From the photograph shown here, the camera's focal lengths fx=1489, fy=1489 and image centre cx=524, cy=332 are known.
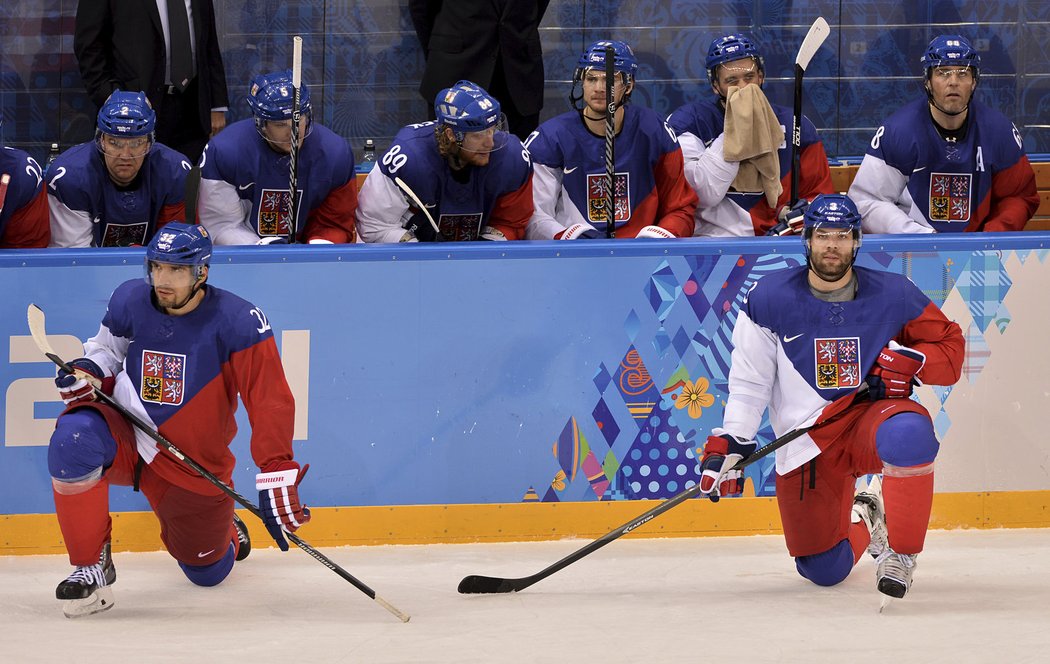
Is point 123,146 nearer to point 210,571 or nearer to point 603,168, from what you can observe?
point 210,571

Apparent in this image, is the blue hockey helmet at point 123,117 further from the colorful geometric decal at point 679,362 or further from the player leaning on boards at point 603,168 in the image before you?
the colorful geometric decal at point 679,362

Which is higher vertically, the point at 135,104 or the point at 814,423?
the point at 135,104

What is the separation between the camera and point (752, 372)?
155 inches

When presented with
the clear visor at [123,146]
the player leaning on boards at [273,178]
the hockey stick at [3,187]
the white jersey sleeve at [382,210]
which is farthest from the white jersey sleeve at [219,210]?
the hockey stick at [3,187]

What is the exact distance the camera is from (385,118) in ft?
21.1

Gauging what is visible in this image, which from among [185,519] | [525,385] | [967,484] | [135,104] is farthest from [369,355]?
[967,484]

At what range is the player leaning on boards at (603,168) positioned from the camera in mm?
5090

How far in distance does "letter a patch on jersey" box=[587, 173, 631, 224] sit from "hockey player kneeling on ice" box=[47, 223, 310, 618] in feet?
5.16

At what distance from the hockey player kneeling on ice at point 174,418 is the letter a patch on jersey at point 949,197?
7.94 feet

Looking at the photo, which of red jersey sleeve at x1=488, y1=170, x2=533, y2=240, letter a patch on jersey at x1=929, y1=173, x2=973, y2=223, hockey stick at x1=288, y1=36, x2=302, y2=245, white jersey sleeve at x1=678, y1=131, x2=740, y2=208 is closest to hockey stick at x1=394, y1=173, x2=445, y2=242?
red jersey sleeve at x1=488, y1=170, x2=533, y2=240

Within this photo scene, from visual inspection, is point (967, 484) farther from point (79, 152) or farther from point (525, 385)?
point (79, 152)

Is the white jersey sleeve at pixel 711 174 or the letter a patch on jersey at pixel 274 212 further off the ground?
the white jersey sleeve at pixel 711 174

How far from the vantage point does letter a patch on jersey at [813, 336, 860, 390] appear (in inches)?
154

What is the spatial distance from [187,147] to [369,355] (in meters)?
1.84
